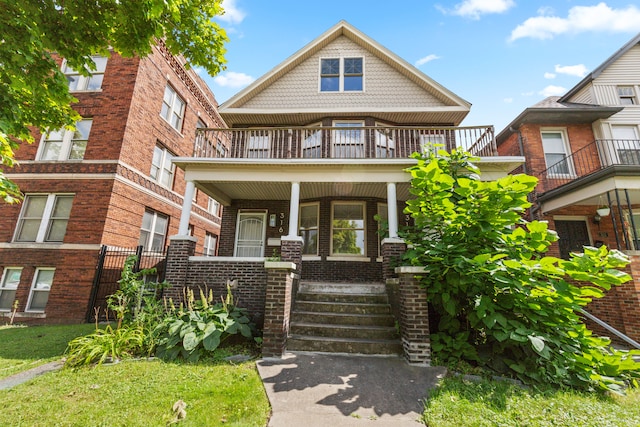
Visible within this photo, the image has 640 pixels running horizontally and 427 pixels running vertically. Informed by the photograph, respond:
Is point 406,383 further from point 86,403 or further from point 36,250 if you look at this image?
point 36,250

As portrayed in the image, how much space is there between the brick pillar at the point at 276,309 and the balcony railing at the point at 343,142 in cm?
389

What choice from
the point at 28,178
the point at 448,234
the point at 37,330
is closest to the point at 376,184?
the point at 448,234

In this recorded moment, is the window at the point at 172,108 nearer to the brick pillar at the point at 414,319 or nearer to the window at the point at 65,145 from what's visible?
the window at the point at 65,145

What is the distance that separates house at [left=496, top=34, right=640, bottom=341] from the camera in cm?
854

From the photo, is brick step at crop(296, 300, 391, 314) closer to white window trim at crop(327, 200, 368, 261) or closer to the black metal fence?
white window trim at crop(327, 200, 368, 261)

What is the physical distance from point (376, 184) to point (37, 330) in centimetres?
999

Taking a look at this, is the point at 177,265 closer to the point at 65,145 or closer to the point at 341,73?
the point at 65,145

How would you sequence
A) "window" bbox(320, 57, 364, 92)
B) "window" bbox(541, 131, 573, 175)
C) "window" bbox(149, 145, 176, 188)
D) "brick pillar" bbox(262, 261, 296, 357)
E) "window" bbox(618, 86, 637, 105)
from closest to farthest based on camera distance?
"brick pillar" bbox(262, 261, 296, 357) → "window" bbox(541, 131, 573, 175) → "window" bbox(320, 57, 364, 92) → "window" bbox(149, 145, 176, 188) → "window" bbox(618, 86, 637, 105)

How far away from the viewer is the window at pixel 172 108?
11.7m

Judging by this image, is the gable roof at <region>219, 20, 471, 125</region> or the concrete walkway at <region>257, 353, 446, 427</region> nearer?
the concrete walkway at <region>257, 353, 446, 427</region>

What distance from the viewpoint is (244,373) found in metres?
3.96

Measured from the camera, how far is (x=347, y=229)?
29.2 feet

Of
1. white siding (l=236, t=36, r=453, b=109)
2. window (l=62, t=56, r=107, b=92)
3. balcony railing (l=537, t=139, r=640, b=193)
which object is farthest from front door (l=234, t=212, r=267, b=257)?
balcony railing (l=537, t=139, r=640, b=193)

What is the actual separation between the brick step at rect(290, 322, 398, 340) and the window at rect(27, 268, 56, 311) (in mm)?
8621
